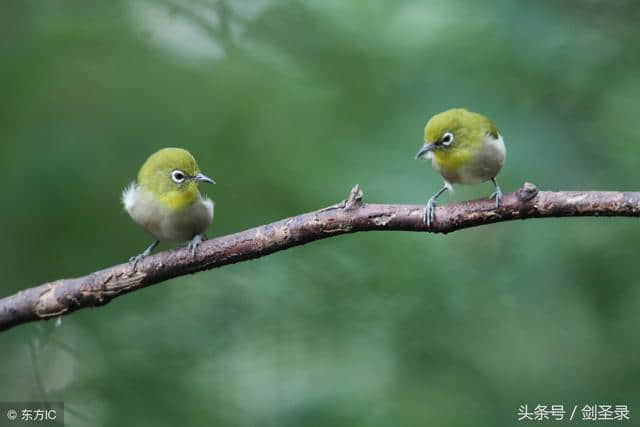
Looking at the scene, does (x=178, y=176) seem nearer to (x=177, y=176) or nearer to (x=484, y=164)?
(x=177, y=176)

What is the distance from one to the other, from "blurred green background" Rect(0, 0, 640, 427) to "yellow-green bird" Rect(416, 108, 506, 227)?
2.25 feet

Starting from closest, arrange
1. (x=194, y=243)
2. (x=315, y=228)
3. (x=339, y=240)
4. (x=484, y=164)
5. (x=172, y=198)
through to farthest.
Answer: (x=315, y=228) < (x=194, y=243) < (x=484, y=164) < (x=172, y=198) < (x=339, y=240)

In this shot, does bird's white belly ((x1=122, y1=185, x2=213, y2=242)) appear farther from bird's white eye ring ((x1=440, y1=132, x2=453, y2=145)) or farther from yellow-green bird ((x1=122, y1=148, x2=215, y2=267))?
bird's white eye ring ((x1=440, y1=132, x2=453, y2=145))

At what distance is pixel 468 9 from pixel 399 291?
6.66ft

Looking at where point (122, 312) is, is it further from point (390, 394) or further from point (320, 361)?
point (390, 394)

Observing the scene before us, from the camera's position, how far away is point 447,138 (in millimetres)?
3922

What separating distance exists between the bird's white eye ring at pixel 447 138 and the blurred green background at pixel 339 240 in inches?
30.1

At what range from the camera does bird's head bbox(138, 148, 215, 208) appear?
12.9 feet

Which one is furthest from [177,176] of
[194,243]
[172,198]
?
[194,243]

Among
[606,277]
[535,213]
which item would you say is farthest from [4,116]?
[606,277]

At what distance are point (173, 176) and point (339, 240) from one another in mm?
1618

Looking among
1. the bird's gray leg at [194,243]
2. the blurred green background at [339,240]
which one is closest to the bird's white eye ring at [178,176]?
the bird's gray leg at [194,243]

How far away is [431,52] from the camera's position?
507 cm

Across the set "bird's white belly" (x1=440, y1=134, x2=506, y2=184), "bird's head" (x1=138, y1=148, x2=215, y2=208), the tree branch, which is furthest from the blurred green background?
the tree branch
